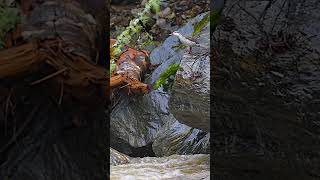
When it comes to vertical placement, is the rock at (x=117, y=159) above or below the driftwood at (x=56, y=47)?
below

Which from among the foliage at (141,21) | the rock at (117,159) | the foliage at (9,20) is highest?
the foliage at (141,21)

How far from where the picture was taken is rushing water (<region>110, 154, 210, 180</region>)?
2.06 meters

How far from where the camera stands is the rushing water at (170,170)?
206cm

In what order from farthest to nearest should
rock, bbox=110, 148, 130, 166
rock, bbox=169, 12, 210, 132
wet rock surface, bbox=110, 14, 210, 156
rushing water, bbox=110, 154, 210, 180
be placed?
wet rock surface, bbox=110, 14, 210, 156 < rock, bbox=110, 148, 130, 166 < rock, bbox=169, 12, 210, 132 < rushing water, bbox=110, 154, 210, 180

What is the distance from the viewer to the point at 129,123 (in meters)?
3.78

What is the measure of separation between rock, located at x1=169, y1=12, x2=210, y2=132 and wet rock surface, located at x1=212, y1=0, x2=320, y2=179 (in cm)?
110

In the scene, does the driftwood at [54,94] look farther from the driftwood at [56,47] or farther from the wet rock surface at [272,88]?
the wet rock surface at [272,88]

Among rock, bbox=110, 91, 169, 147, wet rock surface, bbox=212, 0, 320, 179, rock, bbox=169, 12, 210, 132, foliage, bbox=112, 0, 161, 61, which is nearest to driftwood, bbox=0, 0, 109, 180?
wet rock surface, bbox=212, 0, 320, 179

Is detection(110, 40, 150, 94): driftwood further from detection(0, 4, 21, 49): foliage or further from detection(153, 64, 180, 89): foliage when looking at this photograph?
detection(0, 4, 21, 49): foliage

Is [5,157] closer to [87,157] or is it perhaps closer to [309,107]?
[87,157]

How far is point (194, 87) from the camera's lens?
2.42 meters

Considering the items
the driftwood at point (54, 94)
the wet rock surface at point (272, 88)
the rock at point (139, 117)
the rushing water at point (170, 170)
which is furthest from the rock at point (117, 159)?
the driftwood at point (54, 94)

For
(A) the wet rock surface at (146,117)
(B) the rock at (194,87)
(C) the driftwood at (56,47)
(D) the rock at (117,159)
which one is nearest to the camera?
(C) the driftwood at (56,47)

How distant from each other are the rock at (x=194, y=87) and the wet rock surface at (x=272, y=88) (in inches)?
43.4
